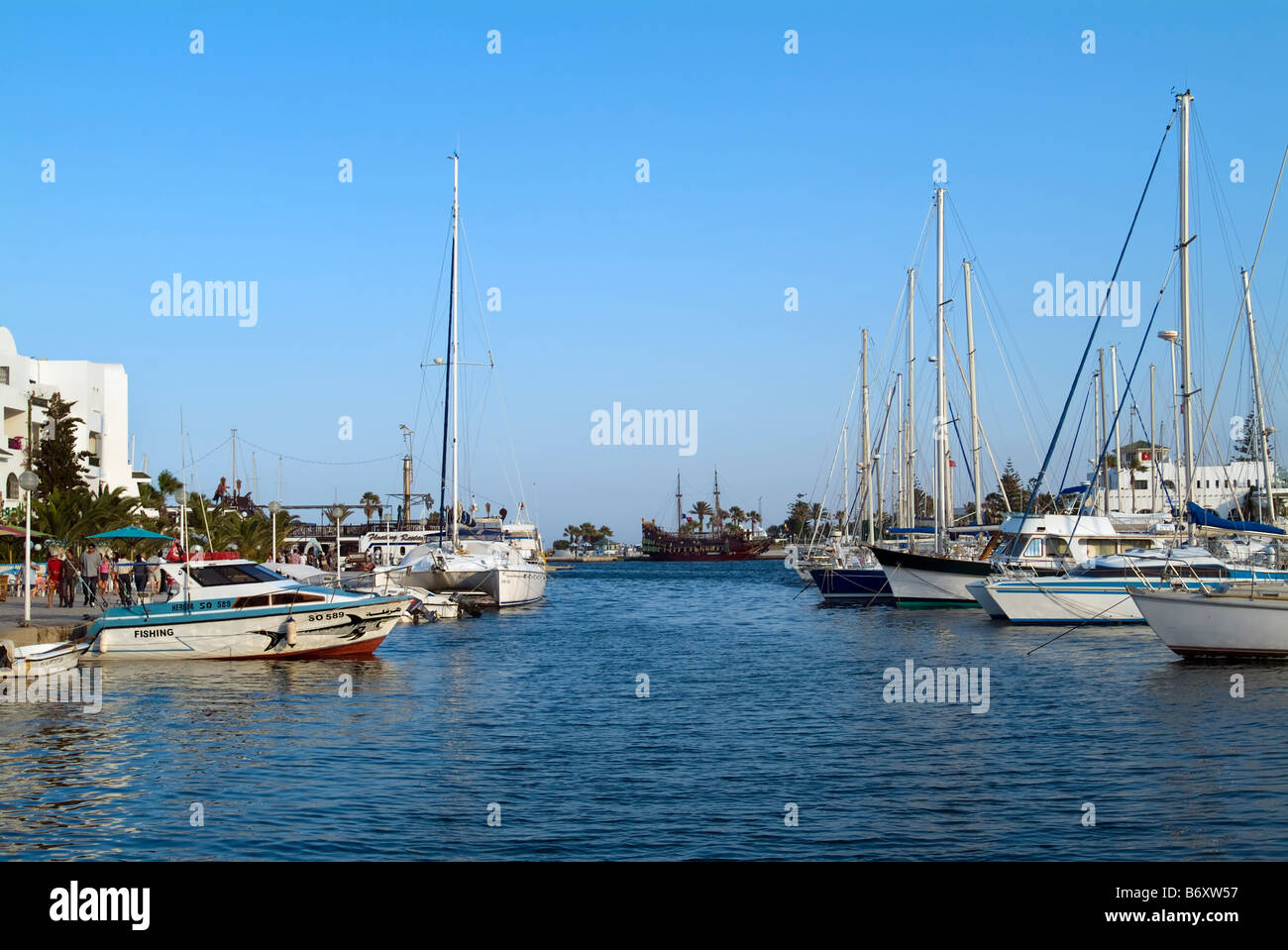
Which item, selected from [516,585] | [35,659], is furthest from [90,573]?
[516,585]

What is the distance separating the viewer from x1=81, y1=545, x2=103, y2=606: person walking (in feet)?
113

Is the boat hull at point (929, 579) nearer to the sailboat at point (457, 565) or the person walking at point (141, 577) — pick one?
the sailboat at point (457, 565)

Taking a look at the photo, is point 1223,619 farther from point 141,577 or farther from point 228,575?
point 141,577

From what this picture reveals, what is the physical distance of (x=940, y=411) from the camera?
49.7 m

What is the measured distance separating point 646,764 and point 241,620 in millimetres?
14482

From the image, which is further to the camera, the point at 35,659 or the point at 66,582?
the point at 66,582

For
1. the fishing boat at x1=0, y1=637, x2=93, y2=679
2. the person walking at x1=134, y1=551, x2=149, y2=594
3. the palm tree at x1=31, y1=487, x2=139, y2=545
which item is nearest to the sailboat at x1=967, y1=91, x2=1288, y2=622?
the fishing boat at x1=0, y1=637, x2=93, y2=679

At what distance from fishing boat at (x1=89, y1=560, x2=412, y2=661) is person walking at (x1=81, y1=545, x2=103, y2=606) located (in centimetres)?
814

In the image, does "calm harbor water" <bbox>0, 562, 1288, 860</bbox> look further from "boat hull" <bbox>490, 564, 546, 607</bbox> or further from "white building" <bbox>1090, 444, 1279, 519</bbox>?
"white building" <bbox>1090, 444, 1279, 519</bbox>

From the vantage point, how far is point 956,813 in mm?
12820

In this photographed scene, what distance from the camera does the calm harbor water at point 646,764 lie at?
11664 millimetres

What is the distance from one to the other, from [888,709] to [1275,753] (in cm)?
658
